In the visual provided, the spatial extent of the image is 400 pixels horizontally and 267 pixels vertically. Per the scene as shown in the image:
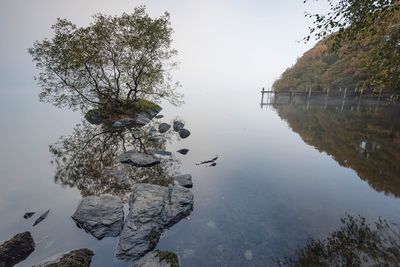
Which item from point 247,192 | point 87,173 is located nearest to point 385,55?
point 247,192

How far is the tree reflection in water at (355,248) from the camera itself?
593cm

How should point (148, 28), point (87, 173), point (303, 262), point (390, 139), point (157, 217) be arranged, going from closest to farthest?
point (303, 262), point (157, 217), point (87, 173), point (390, 139), point (148, 28)

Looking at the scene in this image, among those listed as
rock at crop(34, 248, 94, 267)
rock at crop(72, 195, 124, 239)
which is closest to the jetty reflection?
rock at crop(72, 195, 124, 239)

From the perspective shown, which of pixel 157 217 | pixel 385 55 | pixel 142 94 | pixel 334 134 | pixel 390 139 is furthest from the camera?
pixel 142 94

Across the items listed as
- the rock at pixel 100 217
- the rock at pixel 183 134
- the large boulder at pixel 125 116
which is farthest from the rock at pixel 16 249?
the large boulder at pixel 125 116

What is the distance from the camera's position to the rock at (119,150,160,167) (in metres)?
13.5

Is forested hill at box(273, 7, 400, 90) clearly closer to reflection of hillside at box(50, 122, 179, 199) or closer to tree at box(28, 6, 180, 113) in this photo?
reflection of hillside at box(50, 122, 179, 199)

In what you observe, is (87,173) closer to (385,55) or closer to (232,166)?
(232,166)

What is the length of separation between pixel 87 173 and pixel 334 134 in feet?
71.5

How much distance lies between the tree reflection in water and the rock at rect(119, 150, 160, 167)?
940cm

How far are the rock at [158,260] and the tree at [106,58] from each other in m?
24.1

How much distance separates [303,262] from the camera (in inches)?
238

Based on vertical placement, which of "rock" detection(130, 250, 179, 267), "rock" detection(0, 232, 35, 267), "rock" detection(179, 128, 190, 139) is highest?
"rock" detection(130, 250, 179, 267)

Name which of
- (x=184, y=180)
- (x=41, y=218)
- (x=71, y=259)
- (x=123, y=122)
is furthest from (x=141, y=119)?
(x=71, y=259)
